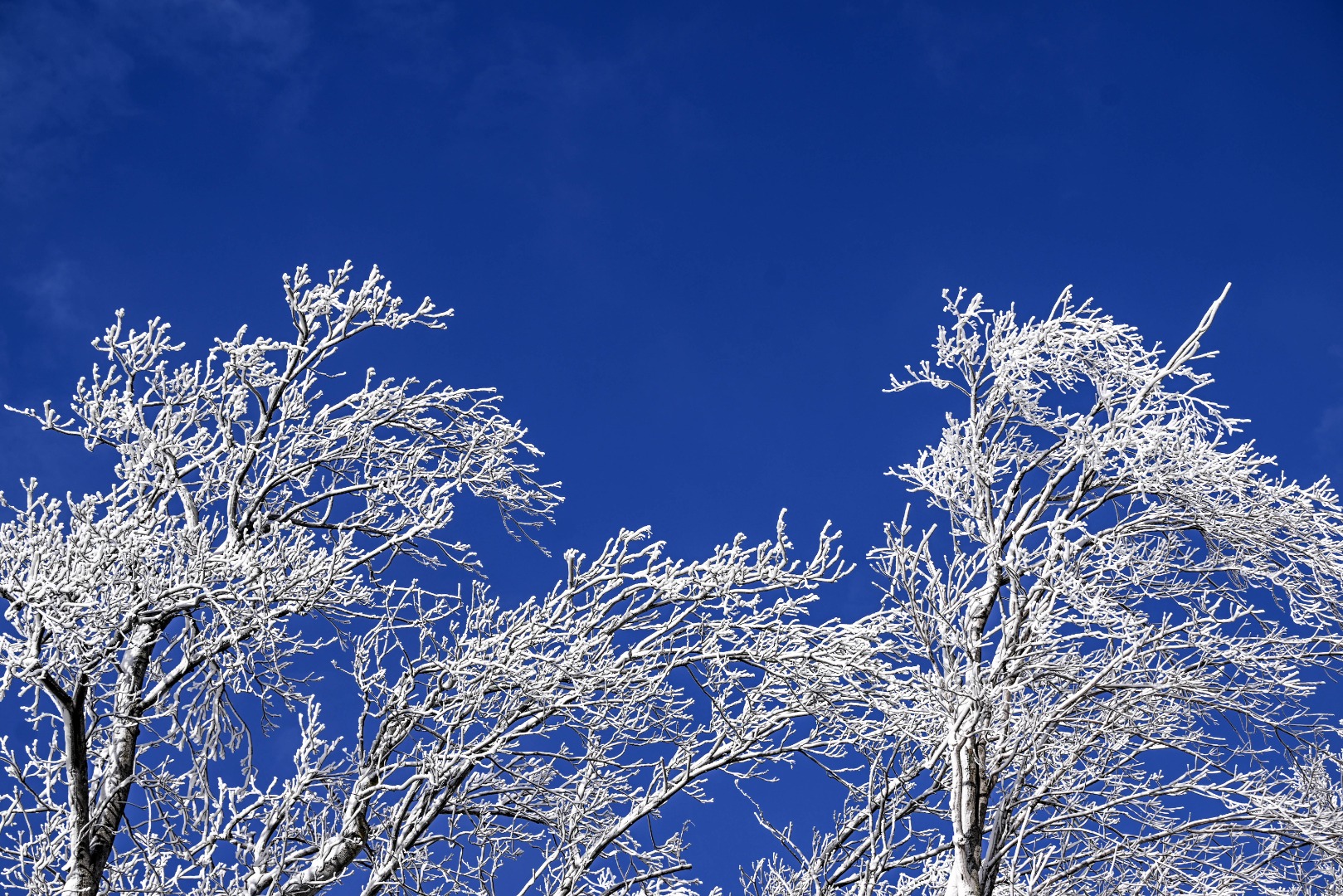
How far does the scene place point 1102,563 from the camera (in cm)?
589

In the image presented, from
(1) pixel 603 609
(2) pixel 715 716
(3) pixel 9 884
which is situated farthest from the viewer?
(2) pixel 715 716

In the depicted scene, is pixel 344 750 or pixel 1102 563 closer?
pixel 1102 563

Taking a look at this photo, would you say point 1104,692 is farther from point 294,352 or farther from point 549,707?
point 294,352

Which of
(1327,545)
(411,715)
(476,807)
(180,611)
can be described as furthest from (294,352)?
(1327,545)

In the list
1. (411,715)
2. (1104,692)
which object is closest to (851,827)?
(1104,692)

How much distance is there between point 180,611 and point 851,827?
4.22 metres

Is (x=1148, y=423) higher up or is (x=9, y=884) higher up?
(x=1148, y=423)

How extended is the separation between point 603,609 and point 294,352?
2.79m

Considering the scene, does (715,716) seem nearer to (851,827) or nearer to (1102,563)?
(851,827)

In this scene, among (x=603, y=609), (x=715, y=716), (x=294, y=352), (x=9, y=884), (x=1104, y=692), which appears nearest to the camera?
(x=1104, y=692)

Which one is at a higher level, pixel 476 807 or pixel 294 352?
pixel 294 352

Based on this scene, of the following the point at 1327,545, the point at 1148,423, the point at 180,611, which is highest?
the point at 1148,423

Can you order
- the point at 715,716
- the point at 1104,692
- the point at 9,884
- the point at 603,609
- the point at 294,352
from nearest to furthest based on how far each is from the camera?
the point at 1104,692
the point at 9,884
the point at 603,609
the point at 715,716
the point at 294,352

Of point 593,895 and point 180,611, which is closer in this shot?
point 180,611
